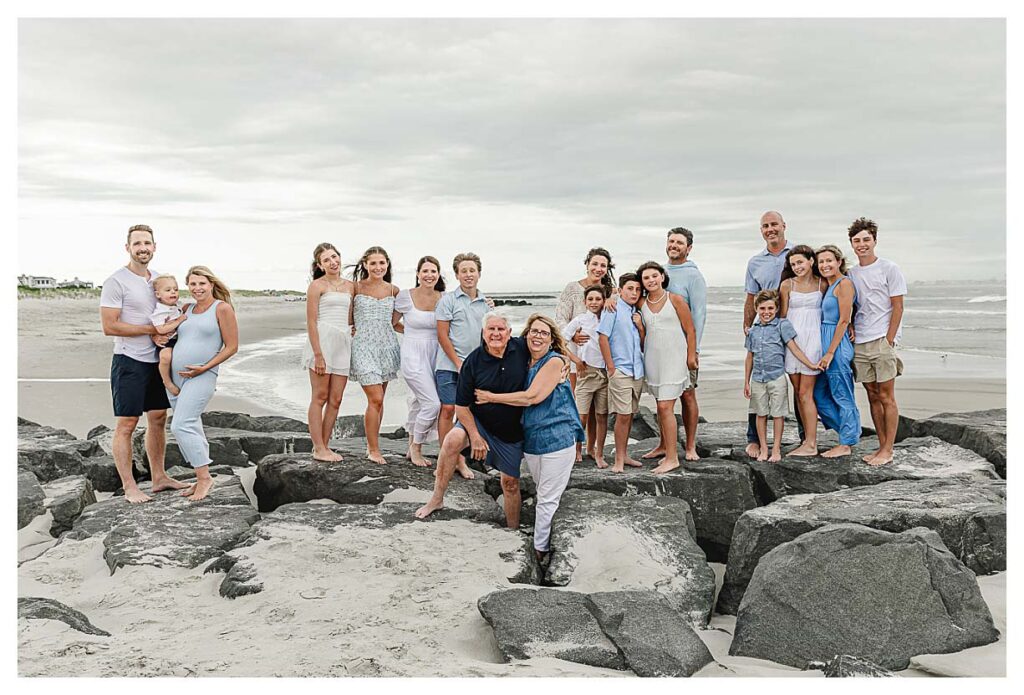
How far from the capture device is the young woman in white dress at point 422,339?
6.05 meters

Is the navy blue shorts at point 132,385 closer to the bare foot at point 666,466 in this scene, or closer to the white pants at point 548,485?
the white pants at point 548,485

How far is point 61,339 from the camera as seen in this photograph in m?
18.2

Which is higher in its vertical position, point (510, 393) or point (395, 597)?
point (510, 393)

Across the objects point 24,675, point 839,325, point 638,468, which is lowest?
point 24,675

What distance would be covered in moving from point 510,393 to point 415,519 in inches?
46.4

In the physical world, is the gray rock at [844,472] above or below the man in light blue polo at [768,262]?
below

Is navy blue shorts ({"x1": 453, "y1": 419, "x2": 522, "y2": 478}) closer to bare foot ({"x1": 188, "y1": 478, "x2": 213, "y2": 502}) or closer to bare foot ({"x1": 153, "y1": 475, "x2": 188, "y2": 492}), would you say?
bare foot ({"x1": 188, "y1": 478, "x2": 213, "y2": 502})

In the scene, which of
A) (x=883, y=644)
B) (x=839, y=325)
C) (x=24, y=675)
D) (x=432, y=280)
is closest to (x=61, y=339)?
(x=432, y=280)

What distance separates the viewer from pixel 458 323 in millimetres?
5871

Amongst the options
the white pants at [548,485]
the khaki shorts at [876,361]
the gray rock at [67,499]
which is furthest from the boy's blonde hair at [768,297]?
the gray rock at [67,499]

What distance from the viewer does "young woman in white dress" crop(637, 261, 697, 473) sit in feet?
19.3

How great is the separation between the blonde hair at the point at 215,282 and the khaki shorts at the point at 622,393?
2991 millimetres

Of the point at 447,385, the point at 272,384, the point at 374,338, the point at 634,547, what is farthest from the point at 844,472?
the point at 272,384

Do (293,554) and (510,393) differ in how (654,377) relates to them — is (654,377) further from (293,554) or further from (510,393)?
(293,554)
